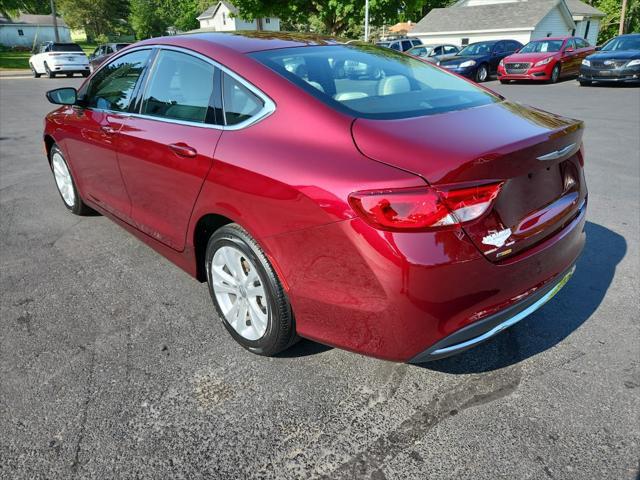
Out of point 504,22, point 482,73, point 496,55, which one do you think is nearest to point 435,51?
point 496,55

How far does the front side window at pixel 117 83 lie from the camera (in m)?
3.55

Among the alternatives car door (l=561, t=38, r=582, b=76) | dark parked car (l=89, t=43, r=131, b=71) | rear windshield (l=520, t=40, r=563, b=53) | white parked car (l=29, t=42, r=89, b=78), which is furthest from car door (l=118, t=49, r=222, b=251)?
dark parked car (l=89, t=43, r=131, b=71)

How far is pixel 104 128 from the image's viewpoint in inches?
147

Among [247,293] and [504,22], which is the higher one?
[504,22]

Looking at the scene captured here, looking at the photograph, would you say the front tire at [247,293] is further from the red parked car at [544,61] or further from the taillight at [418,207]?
the red parked car at [544,61]

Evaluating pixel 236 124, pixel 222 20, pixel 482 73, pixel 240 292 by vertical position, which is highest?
pixel 222 20

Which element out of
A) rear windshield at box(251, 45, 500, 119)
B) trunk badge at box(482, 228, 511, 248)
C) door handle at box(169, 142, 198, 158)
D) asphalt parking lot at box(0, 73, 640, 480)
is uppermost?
rear windshield at box(251, 45, 500, 119)

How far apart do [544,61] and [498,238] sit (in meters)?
18.5

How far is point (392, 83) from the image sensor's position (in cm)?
287

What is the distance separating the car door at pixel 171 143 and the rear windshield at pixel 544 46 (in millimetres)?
19214

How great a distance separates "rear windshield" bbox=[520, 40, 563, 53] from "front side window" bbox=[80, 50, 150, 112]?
18.8m

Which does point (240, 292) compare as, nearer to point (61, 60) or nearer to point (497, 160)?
point (497, 160)

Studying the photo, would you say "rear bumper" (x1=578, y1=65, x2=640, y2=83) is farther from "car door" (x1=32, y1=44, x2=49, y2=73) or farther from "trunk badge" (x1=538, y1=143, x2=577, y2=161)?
"car door" (x1=32, y1=44, x2=49, y2=73)

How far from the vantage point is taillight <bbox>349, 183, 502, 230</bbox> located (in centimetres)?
193
